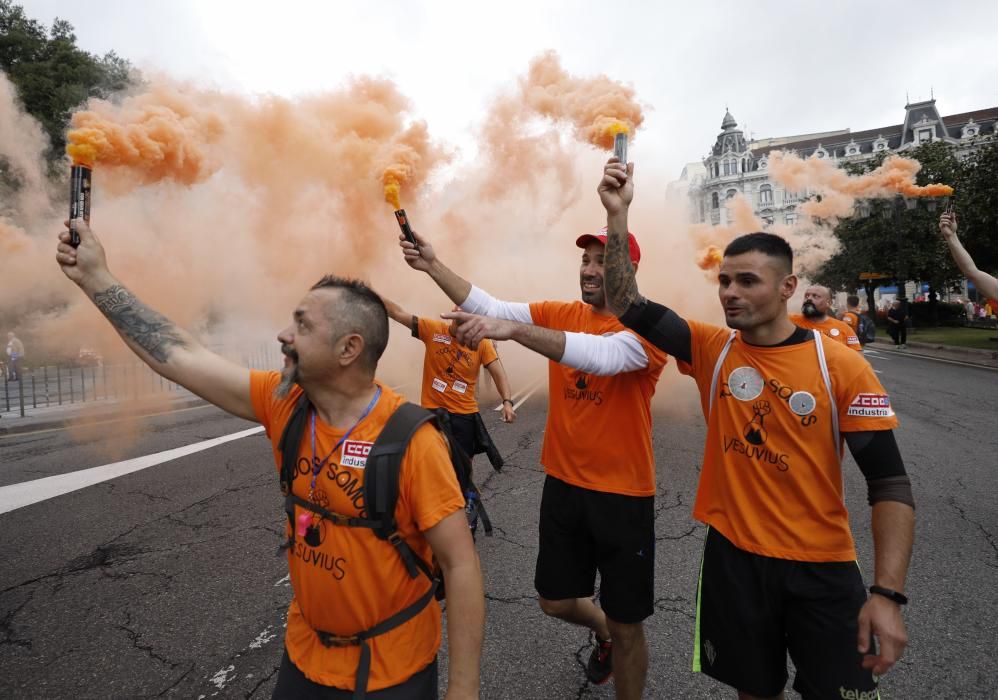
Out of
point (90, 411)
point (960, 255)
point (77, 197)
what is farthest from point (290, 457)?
point (90, 411)

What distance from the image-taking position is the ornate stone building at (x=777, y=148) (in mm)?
53156

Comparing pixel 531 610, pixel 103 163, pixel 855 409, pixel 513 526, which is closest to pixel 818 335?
pixel 855 409

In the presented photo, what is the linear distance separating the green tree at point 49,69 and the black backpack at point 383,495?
20590 mm

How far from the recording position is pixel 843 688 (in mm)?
1746

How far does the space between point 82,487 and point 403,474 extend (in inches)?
249

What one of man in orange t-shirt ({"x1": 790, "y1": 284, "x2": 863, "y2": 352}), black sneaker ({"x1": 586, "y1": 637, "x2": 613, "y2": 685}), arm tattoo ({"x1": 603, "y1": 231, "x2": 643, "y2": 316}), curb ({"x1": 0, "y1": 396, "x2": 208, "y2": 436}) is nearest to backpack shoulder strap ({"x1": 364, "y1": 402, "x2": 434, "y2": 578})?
arm tattoo ({"x1": 603, "y1": 231, "x2": 643, "y2": 316})

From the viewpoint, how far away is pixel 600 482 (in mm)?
2523

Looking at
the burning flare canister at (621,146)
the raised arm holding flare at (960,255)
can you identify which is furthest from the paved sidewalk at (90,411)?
the raised arm holding flare at (960,255)

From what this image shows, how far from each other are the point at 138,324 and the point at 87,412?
12.1 metres

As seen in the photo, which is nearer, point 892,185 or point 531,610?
point 531,610

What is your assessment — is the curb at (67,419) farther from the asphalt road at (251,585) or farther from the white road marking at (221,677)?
the white road marking at (221,677)

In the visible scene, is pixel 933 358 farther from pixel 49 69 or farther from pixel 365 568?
pixel 49 69

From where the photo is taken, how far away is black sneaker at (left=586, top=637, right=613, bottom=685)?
9.04ft

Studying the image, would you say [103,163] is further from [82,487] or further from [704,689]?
[704,689]
